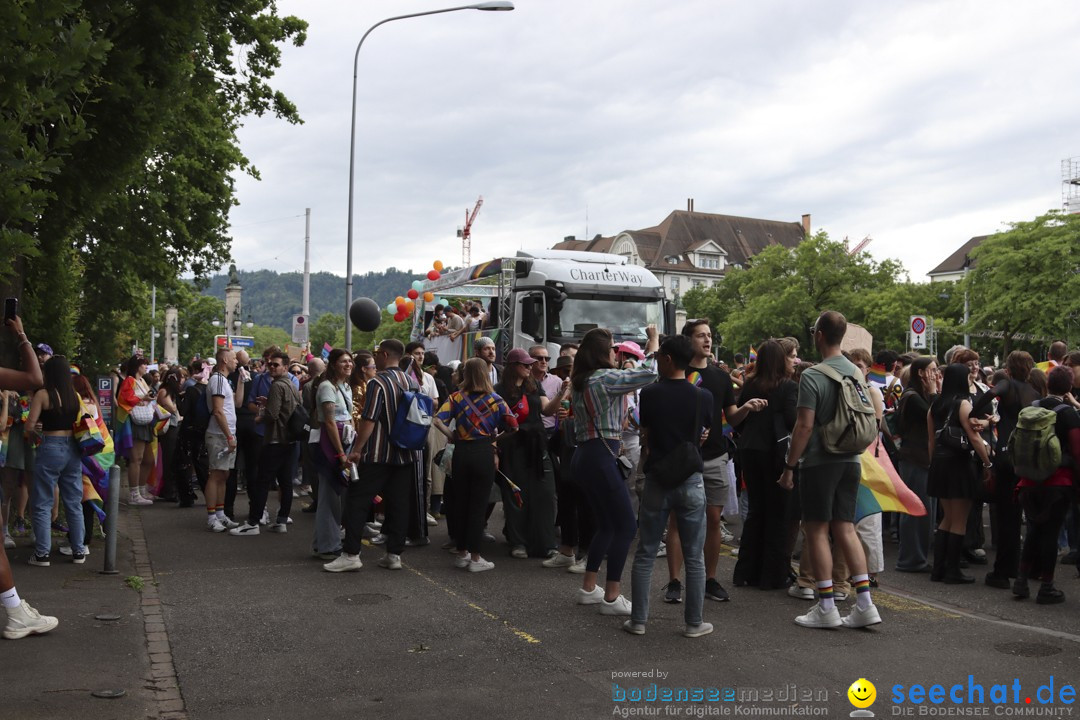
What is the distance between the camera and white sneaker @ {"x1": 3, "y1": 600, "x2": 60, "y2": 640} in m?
6.24

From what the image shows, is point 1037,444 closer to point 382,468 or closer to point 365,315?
point 382,468

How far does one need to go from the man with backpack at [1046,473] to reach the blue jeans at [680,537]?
8.85 feet

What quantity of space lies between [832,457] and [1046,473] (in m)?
1.90

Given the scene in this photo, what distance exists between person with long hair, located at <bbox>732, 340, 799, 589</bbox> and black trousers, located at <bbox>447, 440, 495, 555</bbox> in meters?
2.10

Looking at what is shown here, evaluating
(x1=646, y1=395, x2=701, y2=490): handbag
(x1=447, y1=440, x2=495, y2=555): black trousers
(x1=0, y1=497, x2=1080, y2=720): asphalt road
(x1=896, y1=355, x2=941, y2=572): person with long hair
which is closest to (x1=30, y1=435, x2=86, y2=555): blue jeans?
(x1=0, y1=497, x2=1080, y2=720): asphalt road

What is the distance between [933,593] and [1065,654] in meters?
1.88

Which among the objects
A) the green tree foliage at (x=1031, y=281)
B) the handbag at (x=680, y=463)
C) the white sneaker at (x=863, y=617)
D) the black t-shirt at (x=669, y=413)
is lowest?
the white sneaker at (x=863, y=617)

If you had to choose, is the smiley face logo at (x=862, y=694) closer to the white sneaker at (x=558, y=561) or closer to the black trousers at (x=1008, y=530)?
the black trousers at (x=1008, y=530)

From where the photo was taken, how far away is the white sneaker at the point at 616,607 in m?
7.08

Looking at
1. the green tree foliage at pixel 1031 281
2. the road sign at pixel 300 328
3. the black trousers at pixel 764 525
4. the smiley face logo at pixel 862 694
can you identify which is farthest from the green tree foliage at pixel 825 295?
the smiley face logo at pixel 862 694

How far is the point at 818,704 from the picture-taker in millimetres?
5168

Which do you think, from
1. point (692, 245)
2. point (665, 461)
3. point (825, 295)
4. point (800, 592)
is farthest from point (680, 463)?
point (692, 245)

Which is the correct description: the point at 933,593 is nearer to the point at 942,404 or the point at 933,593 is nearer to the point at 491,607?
the point at 942,404

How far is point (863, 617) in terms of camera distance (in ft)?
21.9
